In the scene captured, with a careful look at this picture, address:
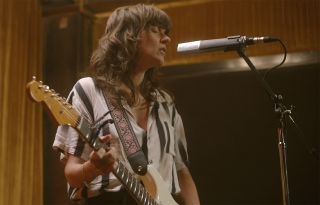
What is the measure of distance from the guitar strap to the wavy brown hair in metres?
0.05

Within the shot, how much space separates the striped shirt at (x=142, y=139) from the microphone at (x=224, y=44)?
0.87 feet

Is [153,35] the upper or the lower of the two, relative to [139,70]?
upper

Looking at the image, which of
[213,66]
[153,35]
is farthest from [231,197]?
[153,35]

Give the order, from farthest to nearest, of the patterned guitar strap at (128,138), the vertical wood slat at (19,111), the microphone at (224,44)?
the vertical wood slat at (19,111) < the microphone at (224,44) < the patterned guitar strap at (128,138)

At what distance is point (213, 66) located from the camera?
346cm

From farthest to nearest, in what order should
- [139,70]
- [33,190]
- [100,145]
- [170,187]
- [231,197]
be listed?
1. [33,190]
2. [231,197]
3. [139,70]
4. [170,187]
5. [100,145]

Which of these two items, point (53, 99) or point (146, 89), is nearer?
point (53, 99)

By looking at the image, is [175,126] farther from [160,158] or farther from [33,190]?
[33,190]

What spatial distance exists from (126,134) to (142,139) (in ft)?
0.32

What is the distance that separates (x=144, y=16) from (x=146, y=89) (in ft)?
0.95

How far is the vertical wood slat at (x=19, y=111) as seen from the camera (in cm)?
338

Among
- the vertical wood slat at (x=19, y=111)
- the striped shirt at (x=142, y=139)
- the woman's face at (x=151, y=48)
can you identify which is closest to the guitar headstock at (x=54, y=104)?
the striped shirt at (x=142, y=139)

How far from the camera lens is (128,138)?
173cm

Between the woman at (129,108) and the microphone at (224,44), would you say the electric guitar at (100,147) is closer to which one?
the woman at (129,108)
